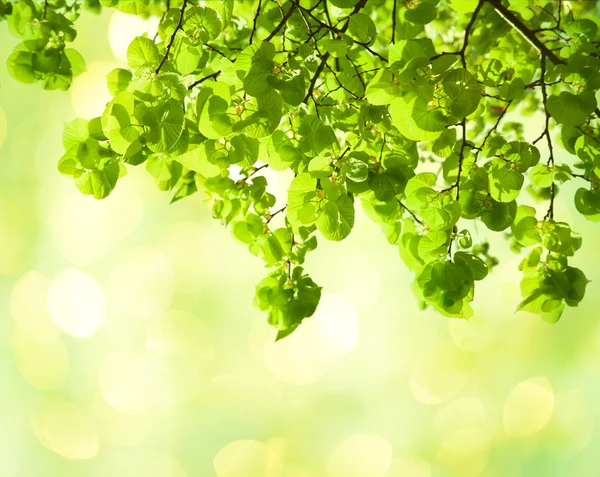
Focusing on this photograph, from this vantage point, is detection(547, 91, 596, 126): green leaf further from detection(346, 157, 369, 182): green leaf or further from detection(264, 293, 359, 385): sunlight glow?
detection(264, 293, 359, 385): sunlight glow

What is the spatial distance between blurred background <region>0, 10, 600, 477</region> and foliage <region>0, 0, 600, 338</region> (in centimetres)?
140

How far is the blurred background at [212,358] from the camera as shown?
2436 mm

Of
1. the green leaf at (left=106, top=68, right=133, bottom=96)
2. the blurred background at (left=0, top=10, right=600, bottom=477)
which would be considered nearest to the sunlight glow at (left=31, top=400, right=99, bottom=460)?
the blurred background at (left=0, top=10, right=600, bottom=477)

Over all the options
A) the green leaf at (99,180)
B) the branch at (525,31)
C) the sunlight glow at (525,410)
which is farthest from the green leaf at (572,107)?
the sunlight glow at (525,410)

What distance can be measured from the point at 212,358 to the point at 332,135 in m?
1.84

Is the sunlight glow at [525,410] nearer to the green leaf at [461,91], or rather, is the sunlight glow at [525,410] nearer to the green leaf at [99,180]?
the green leaf at [461,91]

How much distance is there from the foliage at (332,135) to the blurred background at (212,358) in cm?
140

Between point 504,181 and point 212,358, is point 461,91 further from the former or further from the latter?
point 212,358

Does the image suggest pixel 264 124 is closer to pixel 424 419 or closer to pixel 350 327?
pixel 350 327

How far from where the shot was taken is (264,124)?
80 centimetres

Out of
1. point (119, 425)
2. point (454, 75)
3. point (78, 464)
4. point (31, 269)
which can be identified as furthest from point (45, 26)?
point (78, 464)

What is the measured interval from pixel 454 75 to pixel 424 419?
2.04 meters

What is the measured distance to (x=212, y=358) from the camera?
8.14 feet

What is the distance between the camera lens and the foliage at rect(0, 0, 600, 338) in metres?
0.78
